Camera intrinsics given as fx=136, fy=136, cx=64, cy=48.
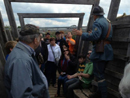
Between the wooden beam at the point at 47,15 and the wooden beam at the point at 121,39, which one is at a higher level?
→ the wooden beam at the point at 47,15

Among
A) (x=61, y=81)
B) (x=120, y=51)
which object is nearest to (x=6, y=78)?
(x=120, y=51)

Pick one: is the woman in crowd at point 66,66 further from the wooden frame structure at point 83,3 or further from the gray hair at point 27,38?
the gray hair at point 27,38

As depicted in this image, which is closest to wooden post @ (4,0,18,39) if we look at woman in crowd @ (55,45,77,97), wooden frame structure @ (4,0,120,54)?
wooden frame structure @ (4,0,120,54)

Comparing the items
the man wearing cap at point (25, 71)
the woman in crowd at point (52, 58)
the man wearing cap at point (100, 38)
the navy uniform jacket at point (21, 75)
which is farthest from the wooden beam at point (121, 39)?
the woman in crowd at point (52, 58)

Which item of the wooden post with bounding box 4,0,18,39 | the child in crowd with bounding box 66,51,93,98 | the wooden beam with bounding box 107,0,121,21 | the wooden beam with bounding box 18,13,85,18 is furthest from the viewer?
the wooden beam with bounding box 18,13,85,18

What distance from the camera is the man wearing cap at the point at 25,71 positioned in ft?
4.23

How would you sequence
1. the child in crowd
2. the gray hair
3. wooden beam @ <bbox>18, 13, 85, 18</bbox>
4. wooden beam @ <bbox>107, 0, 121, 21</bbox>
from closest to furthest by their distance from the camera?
1. the gray hair
2. wooden beam @ <bbox>107, 0, 121, 21</bbox>
3. the child in crowd
4. wooden beam @ <bbox>18, 13, 85, 18</bbox>

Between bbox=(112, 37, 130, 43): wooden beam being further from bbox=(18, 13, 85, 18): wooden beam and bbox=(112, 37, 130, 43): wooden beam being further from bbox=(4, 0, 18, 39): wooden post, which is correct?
bbox=(4, 0, 18, 39): wooden post

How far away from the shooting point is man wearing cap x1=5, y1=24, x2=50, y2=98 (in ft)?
4.23

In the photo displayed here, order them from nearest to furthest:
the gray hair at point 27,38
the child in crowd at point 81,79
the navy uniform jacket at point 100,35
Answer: the gray hair at point 27,38, the navy uniform jacket at point 100,35, the child in crowd at point 81,79

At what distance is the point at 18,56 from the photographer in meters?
1.37

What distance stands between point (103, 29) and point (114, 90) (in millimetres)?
1332

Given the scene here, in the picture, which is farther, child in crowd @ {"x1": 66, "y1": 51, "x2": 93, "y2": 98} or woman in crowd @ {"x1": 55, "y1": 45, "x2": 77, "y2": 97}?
woman in crowd @ {"x1": 55, "y1": 45, "x2": 77, "y2": 97}

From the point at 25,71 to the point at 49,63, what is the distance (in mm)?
3662
